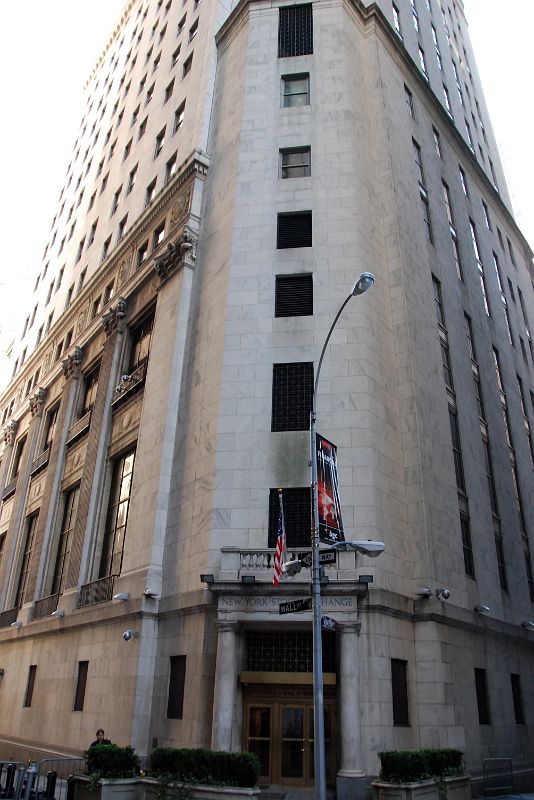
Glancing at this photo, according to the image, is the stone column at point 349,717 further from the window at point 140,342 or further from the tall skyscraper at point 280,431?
the window at point 140,342

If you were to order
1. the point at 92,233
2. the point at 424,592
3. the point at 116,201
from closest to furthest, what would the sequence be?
the point at 424,592 < the point at 116,201 < the point at 92,233

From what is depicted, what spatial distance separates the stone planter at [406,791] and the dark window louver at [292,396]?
35.5 ft

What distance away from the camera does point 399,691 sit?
1862cm

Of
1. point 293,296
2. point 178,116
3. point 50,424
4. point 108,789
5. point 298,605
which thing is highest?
point 178,116

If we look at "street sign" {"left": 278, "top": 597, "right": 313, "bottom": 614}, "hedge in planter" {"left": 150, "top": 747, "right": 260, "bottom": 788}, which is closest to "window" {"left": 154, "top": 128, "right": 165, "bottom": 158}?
"street sign" {"left": 278, "top": 597, "right": 313, "bottom": 614}

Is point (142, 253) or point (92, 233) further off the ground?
point (92, 233)

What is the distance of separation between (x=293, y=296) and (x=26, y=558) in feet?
79.3

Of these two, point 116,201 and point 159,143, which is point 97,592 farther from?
point 116,201

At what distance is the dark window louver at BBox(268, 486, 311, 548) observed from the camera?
19.9 m

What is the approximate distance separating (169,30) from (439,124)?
20783mm

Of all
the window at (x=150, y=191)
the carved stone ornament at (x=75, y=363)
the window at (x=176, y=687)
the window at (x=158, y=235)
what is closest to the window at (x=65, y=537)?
the carved stone ornament at (x=75, y=363)

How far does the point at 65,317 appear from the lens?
42.7 meters

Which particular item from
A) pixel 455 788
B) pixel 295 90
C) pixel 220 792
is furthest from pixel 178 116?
pixel 455 788

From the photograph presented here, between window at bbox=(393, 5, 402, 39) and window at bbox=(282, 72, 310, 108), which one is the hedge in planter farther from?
window at bbox=(393, 5, 402, 39)
